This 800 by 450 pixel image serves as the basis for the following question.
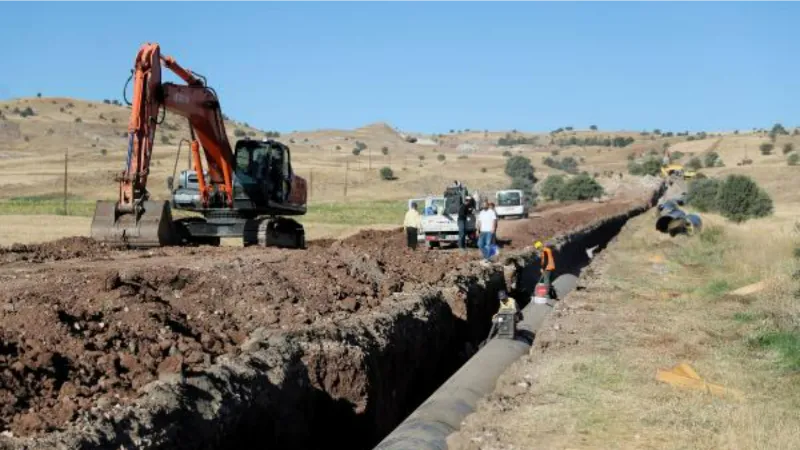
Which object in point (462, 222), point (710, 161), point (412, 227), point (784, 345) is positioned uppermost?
point (710, 161)

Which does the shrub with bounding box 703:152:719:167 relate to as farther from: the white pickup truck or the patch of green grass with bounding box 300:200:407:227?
the white pickup truck

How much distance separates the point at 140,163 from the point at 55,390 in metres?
11.7

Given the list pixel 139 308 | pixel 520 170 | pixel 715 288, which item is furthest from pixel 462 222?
pixel 520 170

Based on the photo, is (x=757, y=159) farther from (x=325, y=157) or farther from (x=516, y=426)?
(x=516, y=426)

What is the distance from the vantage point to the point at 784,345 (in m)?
12.8

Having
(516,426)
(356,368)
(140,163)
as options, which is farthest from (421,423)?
(140,163)

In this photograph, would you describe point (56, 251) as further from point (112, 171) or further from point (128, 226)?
point (112, 171)

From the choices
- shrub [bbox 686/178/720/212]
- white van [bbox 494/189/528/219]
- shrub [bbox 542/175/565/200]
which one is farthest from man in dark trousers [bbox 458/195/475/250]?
shrub [bbox 542/175/565/200]

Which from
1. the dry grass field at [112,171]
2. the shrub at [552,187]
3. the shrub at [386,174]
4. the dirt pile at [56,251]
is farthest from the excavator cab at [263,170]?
the shrub at [386,174]

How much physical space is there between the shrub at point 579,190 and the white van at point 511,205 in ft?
99.1

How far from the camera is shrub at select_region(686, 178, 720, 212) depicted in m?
59.5

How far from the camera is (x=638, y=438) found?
8.48 meters

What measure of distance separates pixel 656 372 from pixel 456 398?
10.2 ft

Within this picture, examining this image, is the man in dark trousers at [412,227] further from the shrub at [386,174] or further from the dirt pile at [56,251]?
the shrub at [386,174]
